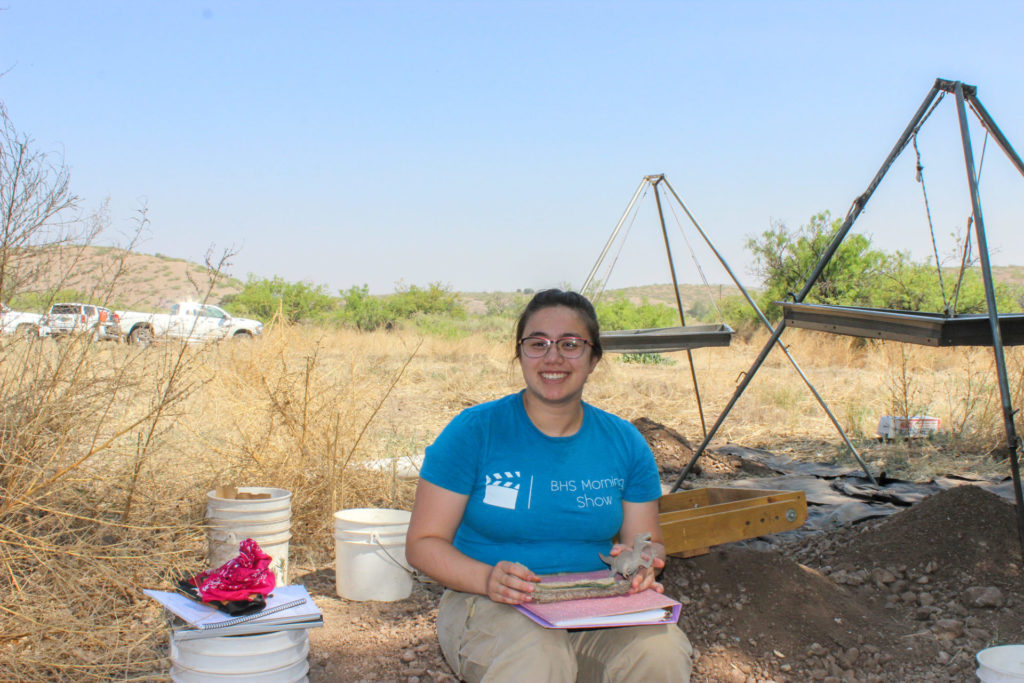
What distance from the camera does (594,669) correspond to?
84.0 inches

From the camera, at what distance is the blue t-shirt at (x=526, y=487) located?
2203 mm

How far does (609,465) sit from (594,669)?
20.8 inches

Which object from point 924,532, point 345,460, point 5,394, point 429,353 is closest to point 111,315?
point 5,394

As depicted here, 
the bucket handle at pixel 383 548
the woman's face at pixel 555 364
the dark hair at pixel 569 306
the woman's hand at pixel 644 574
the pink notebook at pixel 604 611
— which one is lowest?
the bucket handle at pixel 383 548

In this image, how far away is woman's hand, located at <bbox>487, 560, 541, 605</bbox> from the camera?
197 centimetres

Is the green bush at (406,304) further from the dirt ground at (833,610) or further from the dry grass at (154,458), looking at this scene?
the dirt ground at (833,610)

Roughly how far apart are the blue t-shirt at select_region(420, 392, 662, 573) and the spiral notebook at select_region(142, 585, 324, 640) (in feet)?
1.73

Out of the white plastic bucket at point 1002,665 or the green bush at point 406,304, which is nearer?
the white plastic bucket at point 1002,665

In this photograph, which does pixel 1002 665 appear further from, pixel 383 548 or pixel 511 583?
pixel 383 548

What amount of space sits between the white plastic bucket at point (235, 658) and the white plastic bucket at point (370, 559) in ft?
4.35

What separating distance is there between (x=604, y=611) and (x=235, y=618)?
1061 millimetres

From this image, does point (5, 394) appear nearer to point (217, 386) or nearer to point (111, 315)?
point (111, 315)

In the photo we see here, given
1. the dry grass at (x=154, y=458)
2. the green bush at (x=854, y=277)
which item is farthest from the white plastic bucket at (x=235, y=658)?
the green bush at (x=854, y=277)

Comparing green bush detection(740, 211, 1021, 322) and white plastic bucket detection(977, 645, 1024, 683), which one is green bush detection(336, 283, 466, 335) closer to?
green bush detection(740, 211, 1021, 322)
